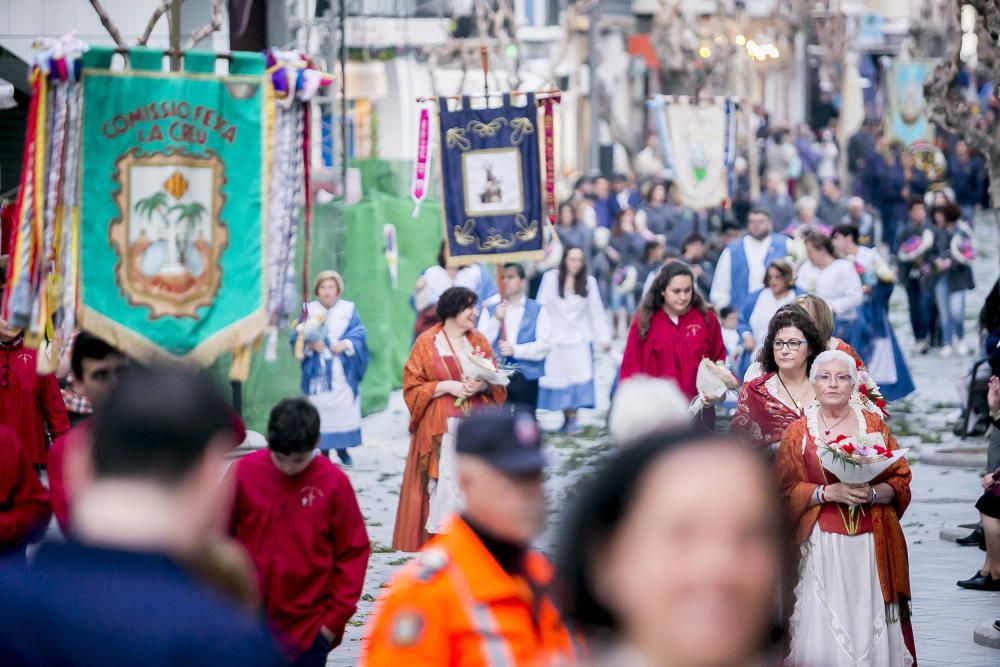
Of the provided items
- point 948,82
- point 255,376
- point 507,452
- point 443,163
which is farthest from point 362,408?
point 507,452

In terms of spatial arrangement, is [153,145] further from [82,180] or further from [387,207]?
[387,207]

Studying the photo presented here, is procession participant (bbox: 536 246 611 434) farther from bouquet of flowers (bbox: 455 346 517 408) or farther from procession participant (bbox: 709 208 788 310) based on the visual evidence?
bouquet of flowers (bbox: 455 346 517 408)

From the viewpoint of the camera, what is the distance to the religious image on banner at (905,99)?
29734 mm

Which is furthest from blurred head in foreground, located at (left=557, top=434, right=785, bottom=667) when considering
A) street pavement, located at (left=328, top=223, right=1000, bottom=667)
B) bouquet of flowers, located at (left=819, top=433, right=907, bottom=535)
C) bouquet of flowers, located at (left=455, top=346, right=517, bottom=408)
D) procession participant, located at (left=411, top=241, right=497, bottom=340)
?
procession participant, located at (left=411, top=241, right=497, bottom=340)

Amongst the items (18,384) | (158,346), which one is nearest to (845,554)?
(158,346)

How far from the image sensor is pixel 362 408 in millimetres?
17578

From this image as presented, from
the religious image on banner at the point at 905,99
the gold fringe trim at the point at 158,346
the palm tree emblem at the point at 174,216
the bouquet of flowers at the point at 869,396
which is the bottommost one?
the bouquet of flowers at the point at 869,396

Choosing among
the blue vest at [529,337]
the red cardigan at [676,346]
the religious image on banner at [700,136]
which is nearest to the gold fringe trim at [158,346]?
the red cardigan at [676,346]

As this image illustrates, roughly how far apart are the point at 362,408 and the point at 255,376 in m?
2.77

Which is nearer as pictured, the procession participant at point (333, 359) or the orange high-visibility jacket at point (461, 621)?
the orange high-visibility jacket at point (461, 621)

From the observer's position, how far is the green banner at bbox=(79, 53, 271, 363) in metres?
7.36

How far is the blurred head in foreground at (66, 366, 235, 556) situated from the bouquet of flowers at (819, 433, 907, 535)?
4691 mm

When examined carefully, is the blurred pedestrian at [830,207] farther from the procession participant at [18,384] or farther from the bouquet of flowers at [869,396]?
the procession participant at [18,384]

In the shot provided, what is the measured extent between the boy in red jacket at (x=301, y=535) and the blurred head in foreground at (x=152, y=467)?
11.3 ft
